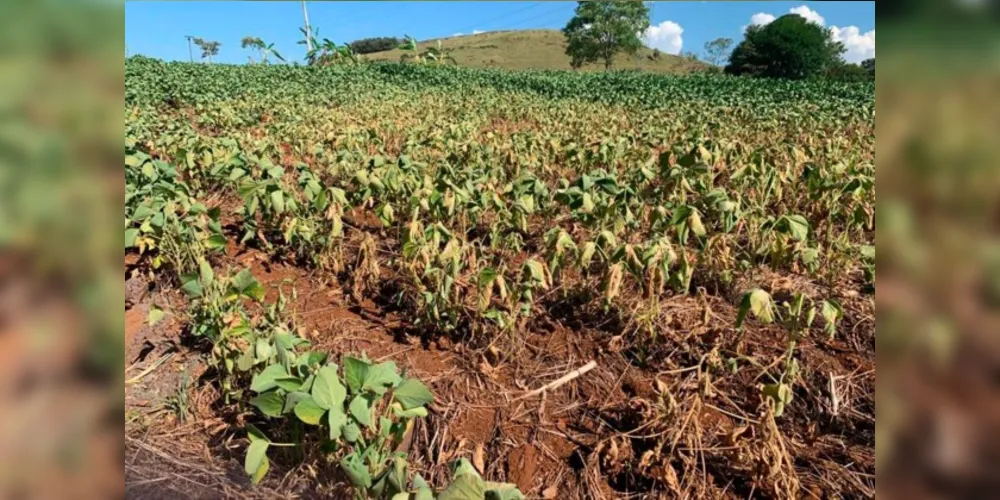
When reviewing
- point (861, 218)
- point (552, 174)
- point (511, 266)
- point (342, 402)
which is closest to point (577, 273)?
point (511, 266)

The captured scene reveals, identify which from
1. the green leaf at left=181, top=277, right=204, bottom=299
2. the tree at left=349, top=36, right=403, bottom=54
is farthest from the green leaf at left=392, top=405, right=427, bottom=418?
the tree at left=349, top=36, right=403, bottom=54

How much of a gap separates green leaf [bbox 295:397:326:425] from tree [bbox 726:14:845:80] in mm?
44993

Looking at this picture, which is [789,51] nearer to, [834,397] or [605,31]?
[605,31]

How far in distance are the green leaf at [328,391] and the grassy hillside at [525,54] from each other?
54243 millimetres

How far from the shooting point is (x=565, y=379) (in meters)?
2.36

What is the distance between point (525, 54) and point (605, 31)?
36.9ft

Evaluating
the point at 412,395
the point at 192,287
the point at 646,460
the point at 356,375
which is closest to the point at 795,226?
the point at 646,460

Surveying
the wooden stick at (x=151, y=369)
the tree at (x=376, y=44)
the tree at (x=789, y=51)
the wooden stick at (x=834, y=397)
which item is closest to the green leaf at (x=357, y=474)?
the wooden stick at (x=151, y=369)

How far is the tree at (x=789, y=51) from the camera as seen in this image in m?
41.0

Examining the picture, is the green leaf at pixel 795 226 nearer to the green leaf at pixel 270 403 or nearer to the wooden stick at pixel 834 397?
the wooden stick at pixel 834 397

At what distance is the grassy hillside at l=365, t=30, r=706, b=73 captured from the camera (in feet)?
191
